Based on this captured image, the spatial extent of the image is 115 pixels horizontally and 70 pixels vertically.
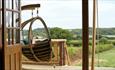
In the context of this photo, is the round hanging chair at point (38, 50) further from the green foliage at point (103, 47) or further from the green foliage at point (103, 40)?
the green foliage at point (103, 40)

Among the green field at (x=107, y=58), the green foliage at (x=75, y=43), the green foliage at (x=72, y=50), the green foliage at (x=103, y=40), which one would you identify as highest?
the green foliage at (x=103, y=40)

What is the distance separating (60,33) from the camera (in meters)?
7.11

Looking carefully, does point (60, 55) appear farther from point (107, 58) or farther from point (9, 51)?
point (9, 51)

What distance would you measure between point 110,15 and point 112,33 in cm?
42

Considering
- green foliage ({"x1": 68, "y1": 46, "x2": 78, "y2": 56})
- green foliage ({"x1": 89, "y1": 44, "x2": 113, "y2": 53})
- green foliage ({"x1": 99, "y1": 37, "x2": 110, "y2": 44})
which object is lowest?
green foliage ({"x1": 68, "y1": 46, "x2": 78, "y2": 56})

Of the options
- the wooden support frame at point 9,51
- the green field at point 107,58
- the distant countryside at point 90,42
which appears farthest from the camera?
the green field at point 107,58

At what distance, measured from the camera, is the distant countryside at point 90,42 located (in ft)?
20.8

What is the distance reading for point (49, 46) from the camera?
6.07 m

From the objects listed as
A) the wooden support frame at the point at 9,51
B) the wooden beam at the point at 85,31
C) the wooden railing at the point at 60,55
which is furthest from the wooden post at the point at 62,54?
the wooden beam at the point at 85,31

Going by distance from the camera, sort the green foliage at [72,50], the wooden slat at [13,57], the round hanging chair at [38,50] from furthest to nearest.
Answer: the green foliage at [72,50] < the round hanging chair at [38,50] < the wooden slat at [13,57]

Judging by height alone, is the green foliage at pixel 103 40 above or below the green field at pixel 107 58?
above

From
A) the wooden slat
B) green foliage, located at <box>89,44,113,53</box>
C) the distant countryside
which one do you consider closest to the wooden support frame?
the wooden slat

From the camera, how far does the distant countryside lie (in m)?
6.35

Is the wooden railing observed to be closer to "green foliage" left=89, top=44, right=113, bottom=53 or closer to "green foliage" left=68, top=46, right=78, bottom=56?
"green foliage" left=68, top=46, right=78, bottom=56
